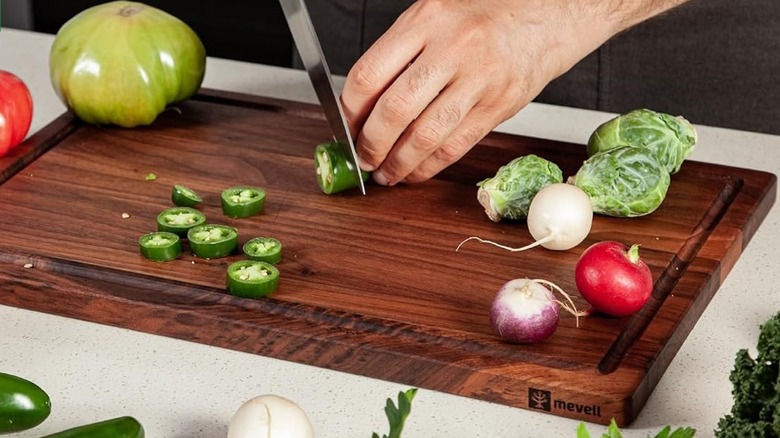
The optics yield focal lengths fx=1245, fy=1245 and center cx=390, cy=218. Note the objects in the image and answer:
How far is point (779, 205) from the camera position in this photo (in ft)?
7.11

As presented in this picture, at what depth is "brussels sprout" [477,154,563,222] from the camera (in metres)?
1.95

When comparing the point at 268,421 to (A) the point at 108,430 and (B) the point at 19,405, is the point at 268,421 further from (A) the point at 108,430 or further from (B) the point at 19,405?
(B) the point at 19,405

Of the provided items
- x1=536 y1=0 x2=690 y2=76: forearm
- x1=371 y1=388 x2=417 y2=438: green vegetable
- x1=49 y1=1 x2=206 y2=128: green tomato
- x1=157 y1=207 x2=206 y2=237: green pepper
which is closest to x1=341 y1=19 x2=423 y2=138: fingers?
x1=536 y1=0 x2=690 y2=76: forearm

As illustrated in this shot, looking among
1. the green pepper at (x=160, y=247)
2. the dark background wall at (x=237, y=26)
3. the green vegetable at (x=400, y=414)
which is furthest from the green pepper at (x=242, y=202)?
the dark background wall at (x=237, y=26)

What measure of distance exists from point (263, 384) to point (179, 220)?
0.42m

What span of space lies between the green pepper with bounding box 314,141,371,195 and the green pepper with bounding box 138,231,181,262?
1.00 feet

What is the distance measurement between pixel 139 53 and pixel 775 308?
119cm

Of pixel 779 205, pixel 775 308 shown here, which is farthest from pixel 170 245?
pixel 779 205

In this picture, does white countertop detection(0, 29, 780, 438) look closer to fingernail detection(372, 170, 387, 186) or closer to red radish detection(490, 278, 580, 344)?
red radish detection(490, 278, 580, 344)

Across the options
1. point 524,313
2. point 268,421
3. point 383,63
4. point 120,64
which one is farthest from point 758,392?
point 120,64

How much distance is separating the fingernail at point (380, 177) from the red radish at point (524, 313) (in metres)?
0.53

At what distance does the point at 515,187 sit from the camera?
76.9 inches

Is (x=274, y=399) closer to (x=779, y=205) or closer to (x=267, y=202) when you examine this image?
(x=267, y=202)

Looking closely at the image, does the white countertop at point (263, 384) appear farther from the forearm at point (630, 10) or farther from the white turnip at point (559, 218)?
the forearm at point (630, 10)
